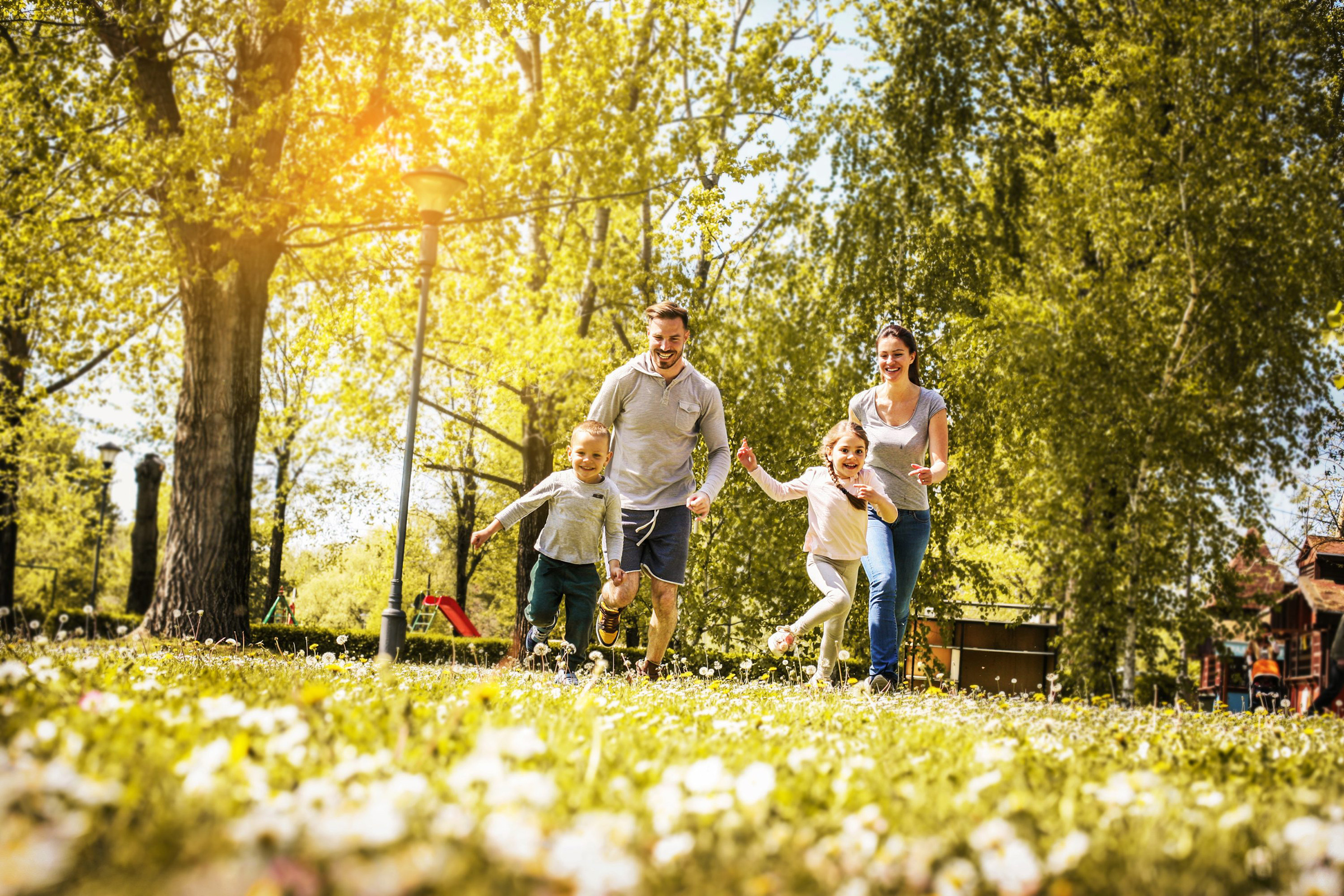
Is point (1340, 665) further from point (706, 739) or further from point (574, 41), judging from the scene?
point (574, 41)

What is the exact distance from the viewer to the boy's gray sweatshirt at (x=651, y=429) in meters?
7.34

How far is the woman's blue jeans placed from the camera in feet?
23.6

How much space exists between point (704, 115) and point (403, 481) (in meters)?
10.7

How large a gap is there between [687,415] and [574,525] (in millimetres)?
1195

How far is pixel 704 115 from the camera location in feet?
63.7

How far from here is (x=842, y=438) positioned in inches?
306

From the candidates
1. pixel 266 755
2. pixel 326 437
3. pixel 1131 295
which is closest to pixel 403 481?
pixel 266 755

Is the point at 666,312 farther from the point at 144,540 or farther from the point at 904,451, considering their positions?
the point at 144,540

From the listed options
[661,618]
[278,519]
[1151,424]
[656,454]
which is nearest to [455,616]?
[1151,424]

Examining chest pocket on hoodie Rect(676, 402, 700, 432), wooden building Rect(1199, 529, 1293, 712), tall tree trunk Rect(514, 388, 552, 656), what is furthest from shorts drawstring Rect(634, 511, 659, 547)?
wooden building Rect(1199, 529, 1293, 712)

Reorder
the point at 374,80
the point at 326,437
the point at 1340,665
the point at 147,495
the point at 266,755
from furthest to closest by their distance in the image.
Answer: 1. the point at 326,437
2. the point at 147,495
3. the point at 374,80
4. the point at 1340,665
5. the point at 266,755

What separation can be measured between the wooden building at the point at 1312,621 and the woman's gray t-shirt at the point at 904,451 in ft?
88.1

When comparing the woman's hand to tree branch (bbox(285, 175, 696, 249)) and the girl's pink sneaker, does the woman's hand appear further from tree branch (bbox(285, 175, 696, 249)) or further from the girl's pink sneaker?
tree branch (bbox(285, 175, 696, 249))

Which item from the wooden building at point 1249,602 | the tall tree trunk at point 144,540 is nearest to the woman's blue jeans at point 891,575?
the wooden building at point 1249,602
